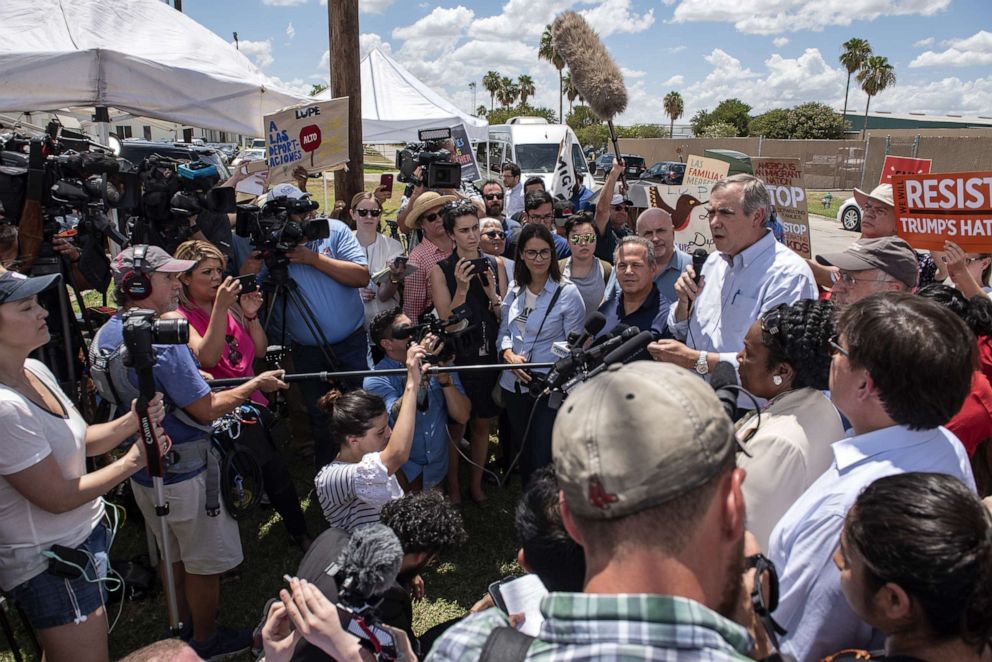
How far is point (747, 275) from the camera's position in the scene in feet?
10.2

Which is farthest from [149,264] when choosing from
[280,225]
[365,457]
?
[365,457]

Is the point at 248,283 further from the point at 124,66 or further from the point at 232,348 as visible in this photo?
the point at 124,66

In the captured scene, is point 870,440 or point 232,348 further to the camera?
point 232,348

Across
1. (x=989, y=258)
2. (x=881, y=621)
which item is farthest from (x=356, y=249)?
(x=989, y=258)

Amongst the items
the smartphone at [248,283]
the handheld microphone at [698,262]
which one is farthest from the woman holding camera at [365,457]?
the handheld microphone at [698,262]

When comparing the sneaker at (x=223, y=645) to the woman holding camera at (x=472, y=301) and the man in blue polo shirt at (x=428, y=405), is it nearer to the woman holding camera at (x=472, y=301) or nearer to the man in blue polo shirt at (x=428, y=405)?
the man in blue polo shirt at (x=428, y=405)

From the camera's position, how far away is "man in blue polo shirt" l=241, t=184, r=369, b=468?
12.9 feet

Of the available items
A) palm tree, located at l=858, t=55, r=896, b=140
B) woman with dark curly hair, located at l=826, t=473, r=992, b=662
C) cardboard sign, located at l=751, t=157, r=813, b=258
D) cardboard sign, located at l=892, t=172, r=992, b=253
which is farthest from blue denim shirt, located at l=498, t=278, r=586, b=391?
palm tree, located at l=858, t=55, r=896, b=140

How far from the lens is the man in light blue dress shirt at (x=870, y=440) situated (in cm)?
145

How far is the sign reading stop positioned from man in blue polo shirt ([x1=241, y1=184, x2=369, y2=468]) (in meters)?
1.76

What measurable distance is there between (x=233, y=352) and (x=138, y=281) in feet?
2.82

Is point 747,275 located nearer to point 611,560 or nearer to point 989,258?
point 989,258

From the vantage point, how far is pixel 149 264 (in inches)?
104

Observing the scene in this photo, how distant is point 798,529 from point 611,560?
90cm
